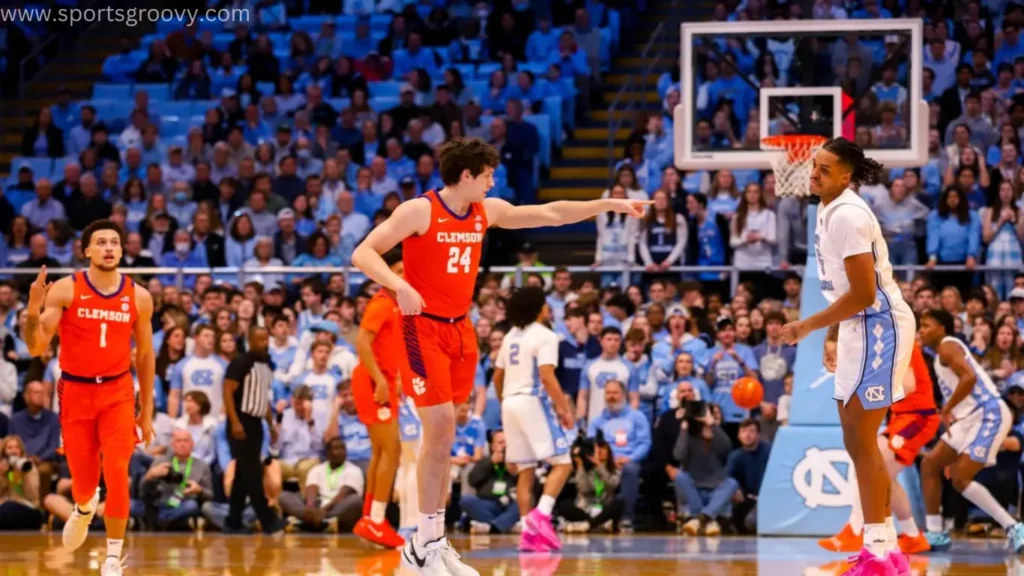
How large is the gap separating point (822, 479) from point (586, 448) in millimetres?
2383

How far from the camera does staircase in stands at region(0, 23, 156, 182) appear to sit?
79.1 ft

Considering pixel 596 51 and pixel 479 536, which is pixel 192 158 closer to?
pixel 596 51

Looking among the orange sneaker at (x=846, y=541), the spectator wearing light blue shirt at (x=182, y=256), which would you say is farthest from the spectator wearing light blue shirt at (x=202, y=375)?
the orange sneaker at (x=846, y=541)

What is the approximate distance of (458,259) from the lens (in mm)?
8938

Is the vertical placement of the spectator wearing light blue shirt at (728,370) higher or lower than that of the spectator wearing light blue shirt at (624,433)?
higher

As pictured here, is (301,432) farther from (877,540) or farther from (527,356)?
(877,540)

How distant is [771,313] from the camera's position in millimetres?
15188

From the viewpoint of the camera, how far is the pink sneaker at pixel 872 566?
8.46 metres

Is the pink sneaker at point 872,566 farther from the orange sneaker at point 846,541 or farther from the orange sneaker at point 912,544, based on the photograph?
the orange sneaker at point 912,544

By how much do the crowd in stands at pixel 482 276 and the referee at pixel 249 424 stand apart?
1.06ft

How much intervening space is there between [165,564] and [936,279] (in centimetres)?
944

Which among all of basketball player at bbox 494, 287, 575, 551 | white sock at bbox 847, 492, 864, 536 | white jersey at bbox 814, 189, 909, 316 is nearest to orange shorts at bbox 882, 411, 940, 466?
white sock at bbox 847, 492, 864, 536

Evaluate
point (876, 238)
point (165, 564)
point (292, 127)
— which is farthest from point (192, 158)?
point (876, 238)

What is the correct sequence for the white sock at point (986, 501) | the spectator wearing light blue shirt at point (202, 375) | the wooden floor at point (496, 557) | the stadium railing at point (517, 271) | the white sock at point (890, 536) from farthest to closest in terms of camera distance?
the stadium railing at point (517, 271) → the spectator wearing light blue shirt at point (202, 375) → the white sock at point (986, 501) → the wooden floor at point (496, 557) → the white sock at point (890, 536)
